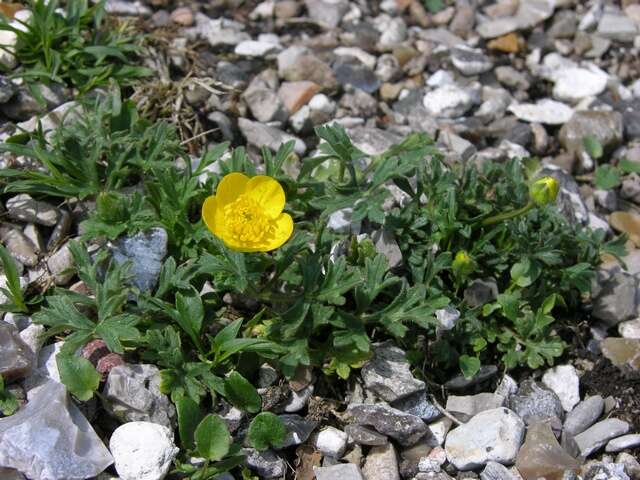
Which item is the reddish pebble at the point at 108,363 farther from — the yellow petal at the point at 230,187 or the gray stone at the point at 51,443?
the yellow petal at the point at 230,187

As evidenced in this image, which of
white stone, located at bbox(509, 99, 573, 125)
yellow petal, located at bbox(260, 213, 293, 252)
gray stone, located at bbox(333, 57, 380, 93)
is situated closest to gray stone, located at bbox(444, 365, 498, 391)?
yellow petal, located at bbox(260, 213, 293, 252)

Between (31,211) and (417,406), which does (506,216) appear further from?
(31,211)

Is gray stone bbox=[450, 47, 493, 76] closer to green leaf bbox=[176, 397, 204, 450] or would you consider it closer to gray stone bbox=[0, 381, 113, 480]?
green leaf bbox=[176, 397, 204, 450]

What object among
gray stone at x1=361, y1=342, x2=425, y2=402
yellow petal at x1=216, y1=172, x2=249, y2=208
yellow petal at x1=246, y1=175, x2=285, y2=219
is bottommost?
gray stone at x1=361, y1=342, x2=425, y2=402

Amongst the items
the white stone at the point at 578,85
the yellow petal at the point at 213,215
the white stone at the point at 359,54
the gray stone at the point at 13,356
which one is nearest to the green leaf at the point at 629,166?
the white stone at the point at 578,85

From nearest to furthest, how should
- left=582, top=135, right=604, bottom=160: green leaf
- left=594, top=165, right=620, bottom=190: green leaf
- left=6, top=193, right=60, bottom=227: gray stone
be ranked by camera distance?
left=6, top=193, right=60, bottom=227: gray stone → left=594, top=165, right=620, bottom=190: green leaf → left=582, top=135, right=604, bottom=160: green leaf

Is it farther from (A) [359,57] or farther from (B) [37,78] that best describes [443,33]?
(B) [37,78]
